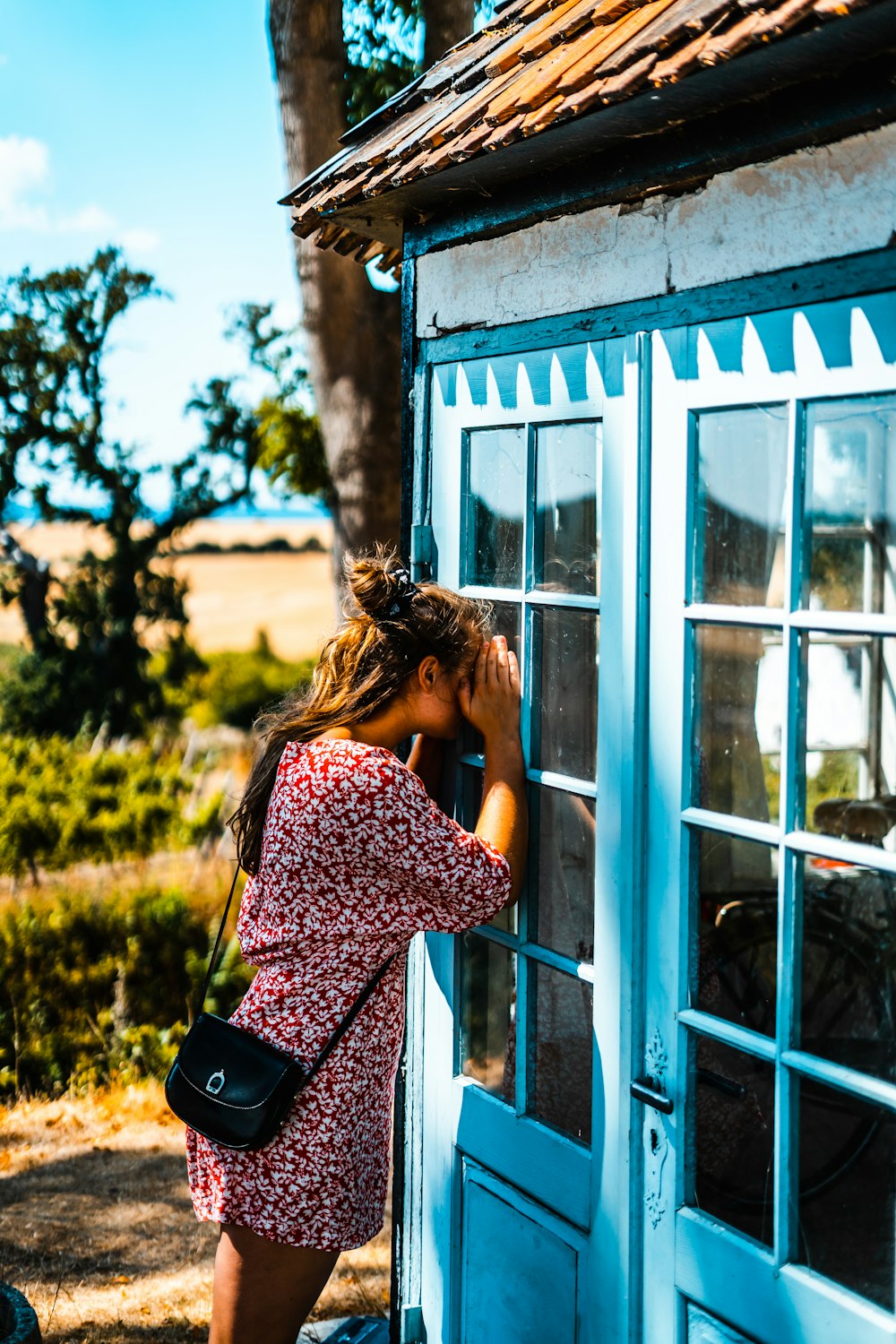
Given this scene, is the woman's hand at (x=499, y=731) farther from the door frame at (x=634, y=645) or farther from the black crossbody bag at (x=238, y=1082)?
the black crossbody bag at (x=238, y=1082)

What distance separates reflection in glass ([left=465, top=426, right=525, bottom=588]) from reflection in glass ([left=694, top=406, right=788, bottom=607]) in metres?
0.55

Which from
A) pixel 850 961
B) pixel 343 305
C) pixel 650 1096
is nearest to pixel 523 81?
pixel 650 1096

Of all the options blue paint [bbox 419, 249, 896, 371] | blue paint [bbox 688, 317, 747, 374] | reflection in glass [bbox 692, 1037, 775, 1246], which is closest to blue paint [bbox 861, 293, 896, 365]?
blue paint [bbox 419, 249, 896, 371]

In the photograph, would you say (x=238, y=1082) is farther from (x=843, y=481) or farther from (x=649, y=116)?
(x=649, y=116)

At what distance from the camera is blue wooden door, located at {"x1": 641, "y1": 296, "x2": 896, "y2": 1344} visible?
199 cm

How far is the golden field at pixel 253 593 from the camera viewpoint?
176ft

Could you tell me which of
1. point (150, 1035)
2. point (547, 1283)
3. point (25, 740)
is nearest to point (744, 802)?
point (547, 1283)

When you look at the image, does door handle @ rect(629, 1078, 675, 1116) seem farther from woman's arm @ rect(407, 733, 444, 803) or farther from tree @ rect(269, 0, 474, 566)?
tree @ rect(269, 0, 474, 566)

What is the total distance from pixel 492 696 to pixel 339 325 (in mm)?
4624

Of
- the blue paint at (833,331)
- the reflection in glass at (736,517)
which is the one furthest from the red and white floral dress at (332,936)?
the blue paint at (833,331)

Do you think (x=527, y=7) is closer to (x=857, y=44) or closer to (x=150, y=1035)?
(x=857, y=44)

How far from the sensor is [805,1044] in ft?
7.94

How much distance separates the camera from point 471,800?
9.52 ft

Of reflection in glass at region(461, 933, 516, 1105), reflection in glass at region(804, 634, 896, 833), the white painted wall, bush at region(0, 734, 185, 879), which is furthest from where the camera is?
bush at region(0, 734, 185, 879)
